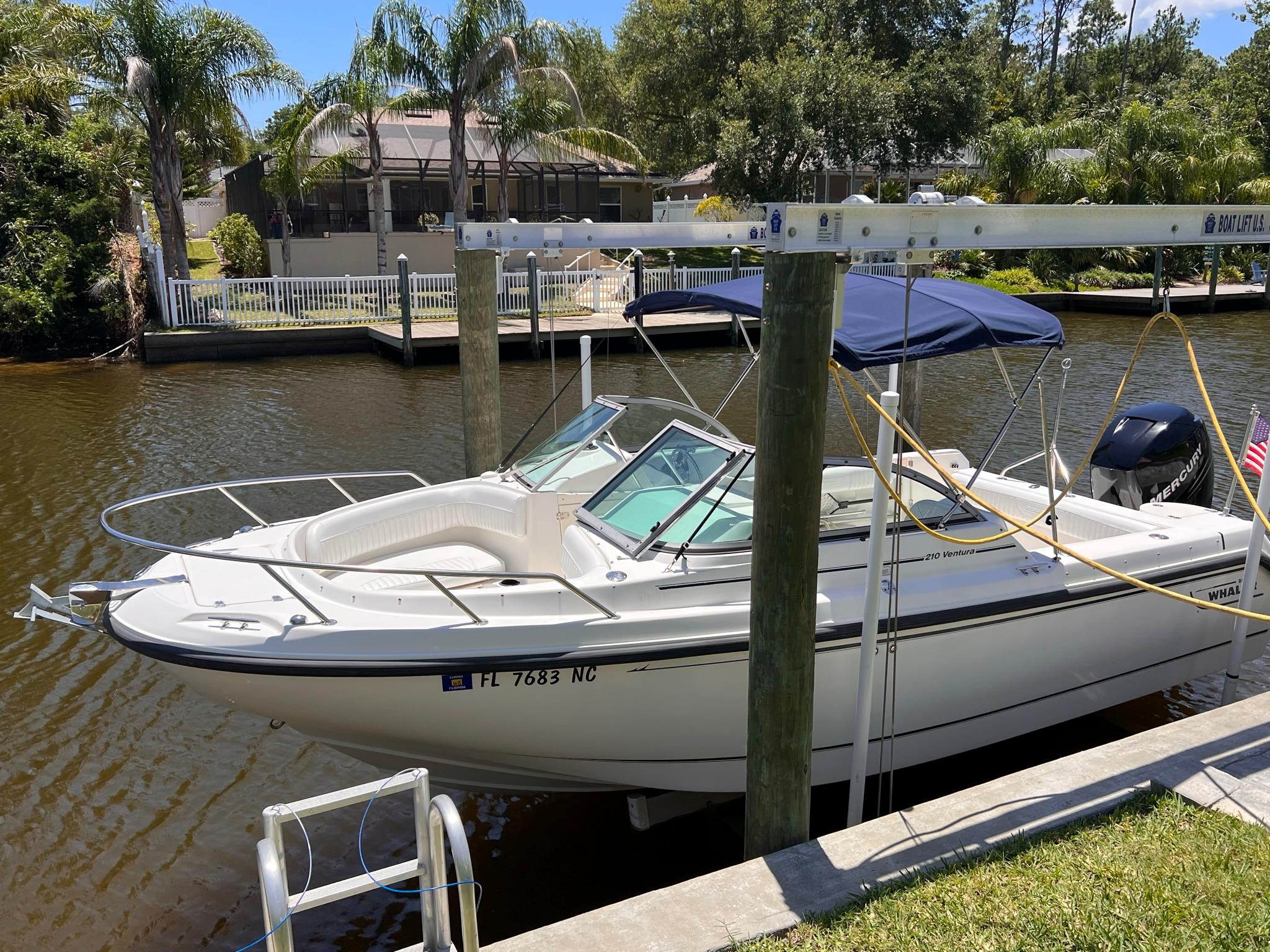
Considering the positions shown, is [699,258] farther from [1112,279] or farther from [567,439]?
[567,439]

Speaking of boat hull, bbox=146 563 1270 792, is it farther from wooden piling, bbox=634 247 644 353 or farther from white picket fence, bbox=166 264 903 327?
wooden piling, bbox=634 247 644 353

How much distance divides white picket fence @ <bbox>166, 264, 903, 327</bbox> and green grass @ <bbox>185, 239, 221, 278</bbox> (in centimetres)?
621

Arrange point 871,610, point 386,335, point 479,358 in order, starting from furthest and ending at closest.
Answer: point 386,335 → point 479,358 → point 871,610

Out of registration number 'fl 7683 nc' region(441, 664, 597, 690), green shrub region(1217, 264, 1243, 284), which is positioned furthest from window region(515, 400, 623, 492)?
green shrub region(1217, 264, 1243, 284)

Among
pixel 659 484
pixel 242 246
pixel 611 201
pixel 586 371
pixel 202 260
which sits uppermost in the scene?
pixel 611 201

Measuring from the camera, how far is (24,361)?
787 inches

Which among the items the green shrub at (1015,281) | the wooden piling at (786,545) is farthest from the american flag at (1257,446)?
the green shrub at (1015,281)

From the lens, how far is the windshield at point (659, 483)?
5.41 meters

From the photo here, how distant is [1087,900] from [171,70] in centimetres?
2244

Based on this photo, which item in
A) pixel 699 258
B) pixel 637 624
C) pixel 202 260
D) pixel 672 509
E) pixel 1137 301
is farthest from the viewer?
pixel 202 260

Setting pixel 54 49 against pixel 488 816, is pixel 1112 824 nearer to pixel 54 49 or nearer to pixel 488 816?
pixel 488 816

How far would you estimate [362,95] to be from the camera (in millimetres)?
22625

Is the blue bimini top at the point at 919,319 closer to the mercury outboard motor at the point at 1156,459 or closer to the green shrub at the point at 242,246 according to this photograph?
the mercury outboard motor at the point at 1156,459

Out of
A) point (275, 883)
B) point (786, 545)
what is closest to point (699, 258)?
point (786, 545)
